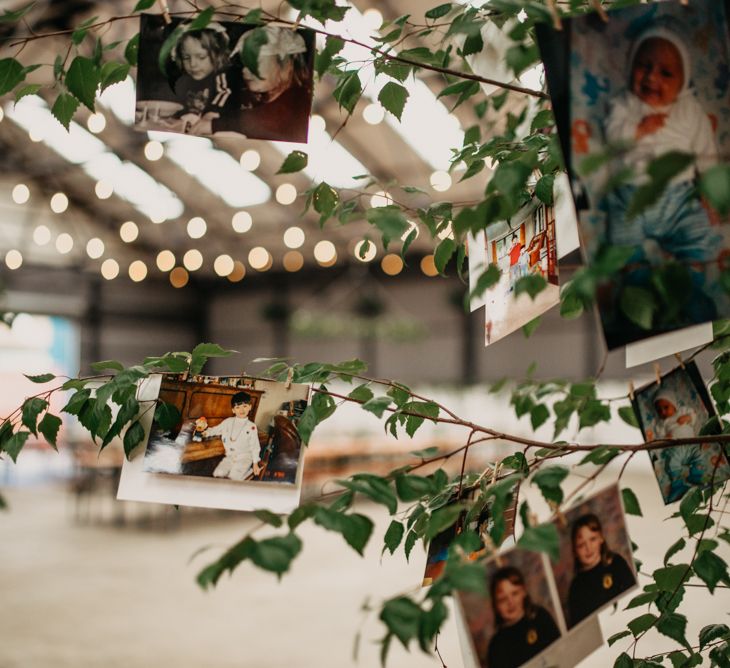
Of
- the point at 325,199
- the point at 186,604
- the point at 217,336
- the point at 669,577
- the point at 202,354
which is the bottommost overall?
the point at 186,604

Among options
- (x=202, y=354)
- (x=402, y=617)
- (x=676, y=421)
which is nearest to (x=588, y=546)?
(x=402, y=617)

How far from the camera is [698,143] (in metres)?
0.74

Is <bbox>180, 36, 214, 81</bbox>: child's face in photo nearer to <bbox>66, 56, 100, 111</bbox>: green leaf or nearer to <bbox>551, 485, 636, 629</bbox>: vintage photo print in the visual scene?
<bbox>66, 56, 100, 111</bbox>: green leaf

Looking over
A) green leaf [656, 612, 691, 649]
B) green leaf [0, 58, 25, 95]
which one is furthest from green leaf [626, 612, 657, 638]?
green leaf [0, 58, 25, 95]

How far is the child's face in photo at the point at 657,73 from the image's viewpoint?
74 centimetres

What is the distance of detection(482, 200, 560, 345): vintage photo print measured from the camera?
3.35 ft

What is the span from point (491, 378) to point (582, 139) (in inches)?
503

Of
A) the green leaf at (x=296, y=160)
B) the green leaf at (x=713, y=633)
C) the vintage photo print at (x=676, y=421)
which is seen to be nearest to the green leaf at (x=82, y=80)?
the green leaf at (x=296, y=160)

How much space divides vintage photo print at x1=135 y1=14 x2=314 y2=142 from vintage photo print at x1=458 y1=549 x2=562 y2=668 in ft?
2.16

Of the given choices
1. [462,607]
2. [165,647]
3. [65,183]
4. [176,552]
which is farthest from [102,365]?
[65,183]

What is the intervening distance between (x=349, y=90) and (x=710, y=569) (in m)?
0.90

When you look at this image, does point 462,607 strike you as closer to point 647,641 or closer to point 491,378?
point 647,641

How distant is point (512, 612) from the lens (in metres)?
0.78

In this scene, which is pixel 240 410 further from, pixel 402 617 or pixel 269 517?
pixel 402 617
